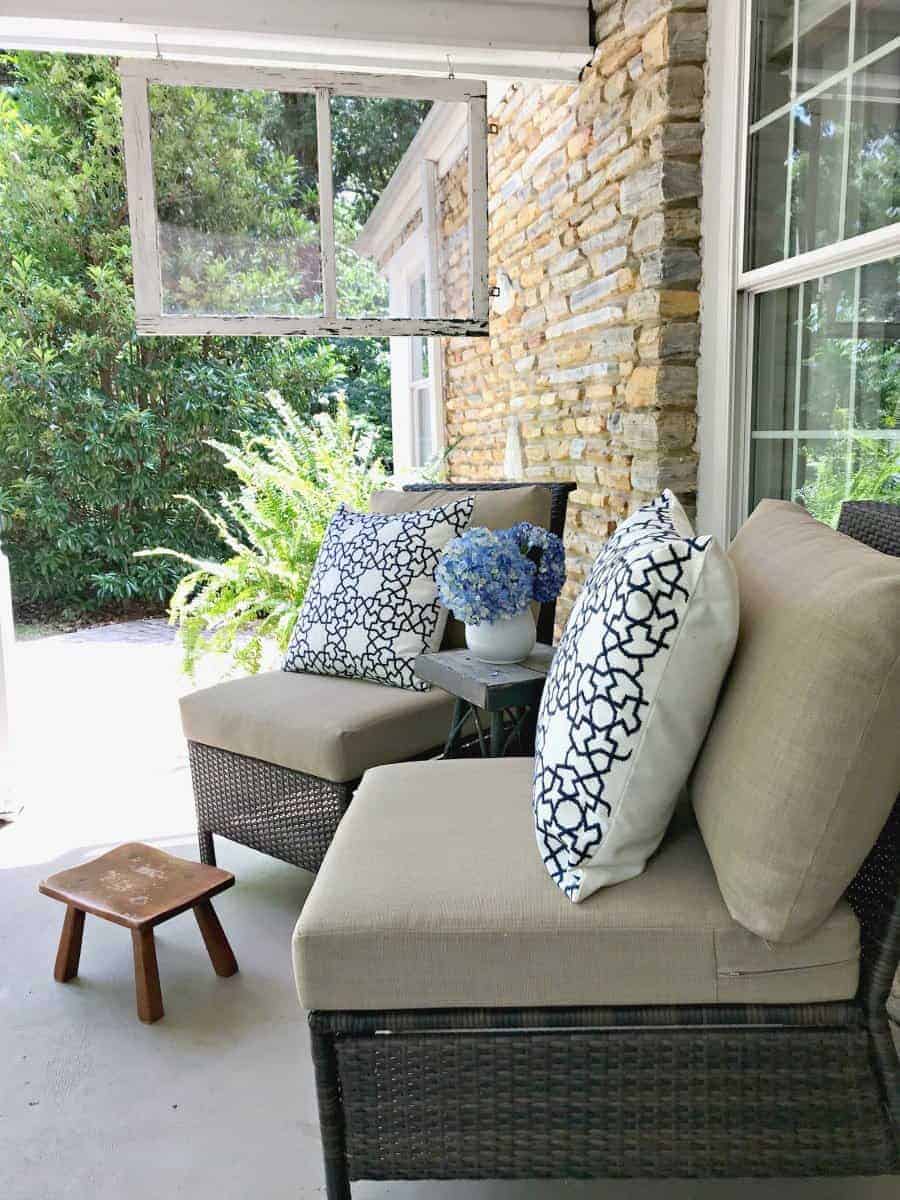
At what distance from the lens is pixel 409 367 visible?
573 cm

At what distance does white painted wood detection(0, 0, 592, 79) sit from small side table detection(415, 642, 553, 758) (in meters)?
2.08

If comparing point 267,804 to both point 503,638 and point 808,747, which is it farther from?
point 808,747

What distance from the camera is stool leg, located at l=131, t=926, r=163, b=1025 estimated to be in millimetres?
1837

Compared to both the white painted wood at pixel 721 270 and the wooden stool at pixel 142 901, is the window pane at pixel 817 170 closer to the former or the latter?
the white painted wood at pixel 721 270

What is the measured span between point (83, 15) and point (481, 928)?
2978 mm

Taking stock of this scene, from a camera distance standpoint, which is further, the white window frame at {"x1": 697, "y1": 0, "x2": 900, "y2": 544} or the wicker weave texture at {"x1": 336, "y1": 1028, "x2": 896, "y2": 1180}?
the white window frame at {"x1": 697, "y1": 0, "x2": 900, "y2": 544}

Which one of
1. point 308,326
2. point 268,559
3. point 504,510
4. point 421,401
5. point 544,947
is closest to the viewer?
point 544,947

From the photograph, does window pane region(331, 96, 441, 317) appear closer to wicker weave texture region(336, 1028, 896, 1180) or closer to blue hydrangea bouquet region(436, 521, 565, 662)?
blue hydrangea bouquet region(436, 521, 565, 662)

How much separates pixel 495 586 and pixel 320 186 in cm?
205

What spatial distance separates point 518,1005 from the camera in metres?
1.24

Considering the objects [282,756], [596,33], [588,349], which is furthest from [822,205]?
[282,756]

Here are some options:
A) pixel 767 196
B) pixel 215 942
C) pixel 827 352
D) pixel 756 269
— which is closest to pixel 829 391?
pixel 827 352

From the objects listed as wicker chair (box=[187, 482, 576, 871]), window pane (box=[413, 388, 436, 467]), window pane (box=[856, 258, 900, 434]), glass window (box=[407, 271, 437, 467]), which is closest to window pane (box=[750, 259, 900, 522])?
window pane (box=[856, 258, 900, 434])

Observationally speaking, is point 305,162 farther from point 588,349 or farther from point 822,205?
point 822,205
